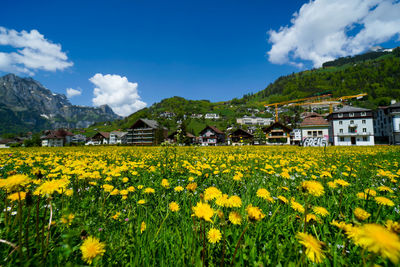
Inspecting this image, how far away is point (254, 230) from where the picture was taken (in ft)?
4.84

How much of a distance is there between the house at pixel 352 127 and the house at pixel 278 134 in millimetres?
12264

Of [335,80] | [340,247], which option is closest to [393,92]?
[335,80]

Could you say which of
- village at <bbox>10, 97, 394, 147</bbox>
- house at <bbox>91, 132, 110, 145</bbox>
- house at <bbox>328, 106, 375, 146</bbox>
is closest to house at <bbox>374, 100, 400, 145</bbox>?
village at <bbox>10, 97, 394, 147</bbox>

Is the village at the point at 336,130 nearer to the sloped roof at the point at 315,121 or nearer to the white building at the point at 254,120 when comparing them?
the sloped roof at the point at 315,121

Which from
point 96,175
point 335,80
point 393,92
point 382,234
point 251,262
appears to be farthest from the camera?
point 335,80

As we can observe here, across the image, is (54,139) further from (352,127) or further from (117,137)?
(352,127)

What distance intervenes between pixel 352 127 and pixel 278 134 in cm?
1911

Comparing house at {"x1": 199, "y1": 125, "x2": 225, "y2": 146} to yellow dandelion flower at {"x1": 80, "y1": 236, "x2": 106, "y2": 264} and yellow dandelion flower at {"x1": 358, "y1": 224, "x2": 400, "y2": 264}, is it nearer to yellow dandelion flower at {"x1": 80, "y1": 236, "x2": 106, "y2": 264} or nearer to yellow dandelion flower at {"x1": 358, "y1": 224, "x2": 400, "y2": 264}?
yellow dandelion flower at {"x1": 80, "y1": 236, "x2": 106, "y2": 264}

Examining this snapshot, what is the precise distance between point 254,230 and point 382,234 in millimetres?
1119

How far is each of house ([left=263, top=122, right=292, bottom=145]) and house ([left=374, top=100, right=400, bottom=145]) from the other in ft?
76.7

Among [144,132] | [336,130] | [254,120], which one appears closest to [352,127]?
[336,130]

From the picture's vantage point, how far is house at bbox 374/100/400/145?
41.8 meters

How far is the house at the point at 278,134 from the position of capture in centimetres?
5556

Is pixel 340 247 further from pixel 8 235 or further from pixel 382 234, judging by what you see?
pixel 8 235
